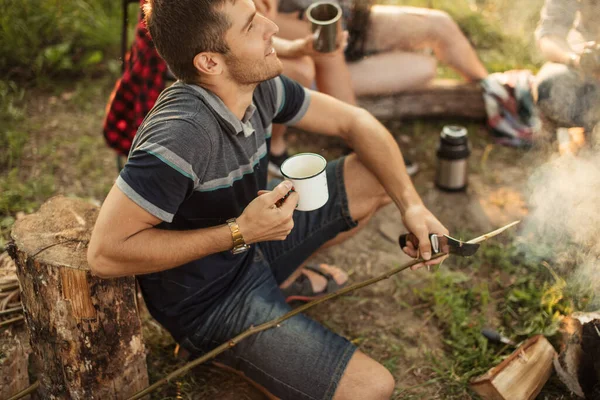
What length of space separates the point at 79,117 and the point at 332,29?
8.47 feet

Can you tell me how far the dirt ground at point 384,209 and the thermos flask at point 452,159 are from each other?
8 cm

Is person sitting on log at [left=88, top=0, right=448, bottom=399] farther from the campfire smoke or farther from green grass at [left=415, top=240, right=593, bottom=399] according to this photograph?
the campfire smoke

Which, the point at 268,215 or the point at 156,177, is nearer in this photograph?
the point at 156,177

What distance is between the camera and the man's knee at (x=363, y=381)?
94.3 inches

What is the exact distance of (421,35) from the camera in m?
4.71

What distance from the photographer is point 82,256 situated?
7.79 ft

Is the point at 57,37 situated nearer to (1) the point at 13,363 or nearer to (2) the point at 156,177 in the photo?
(1) the point at 13,363

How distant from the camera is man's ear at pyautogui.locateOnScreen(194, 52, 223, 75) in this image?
2.25m

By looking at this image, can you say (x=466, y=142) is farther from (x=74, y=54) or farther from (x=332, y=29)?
(x=74, y=54)

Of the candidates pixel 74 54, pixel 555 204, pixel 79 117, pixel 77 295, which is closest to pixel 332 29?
pixel 555 204

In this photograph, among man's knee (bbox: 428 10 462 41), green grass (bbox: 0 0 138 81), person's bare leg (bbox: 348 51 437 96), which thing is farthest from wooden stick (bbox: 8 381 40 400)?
man's knee (bbox: 428 10 462 41)

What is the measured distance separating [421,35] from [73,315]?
348 centimetres

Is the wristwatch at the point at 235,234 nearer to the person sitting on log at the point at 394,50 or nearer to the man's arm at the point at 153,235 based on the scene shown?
the man's arm at the point at 153,235

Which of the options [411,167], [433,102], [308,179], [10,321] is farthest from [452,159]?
[10,321]
